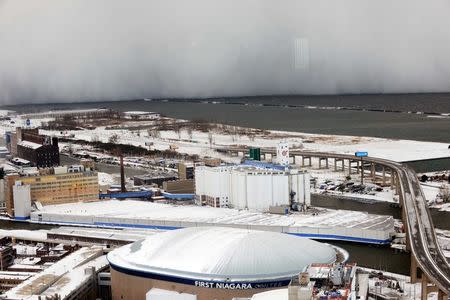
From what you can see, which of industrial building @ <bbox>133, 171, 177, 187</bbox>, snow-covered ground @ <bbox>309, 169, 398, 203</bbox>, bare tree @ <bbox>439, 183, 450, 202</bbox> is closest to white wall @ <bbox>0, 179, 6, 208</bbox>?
industrial building @ <bbox>133, 171, 177, 187</bbox>

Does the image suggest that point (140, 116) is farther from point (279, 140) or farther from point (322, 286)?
point (322, 286)

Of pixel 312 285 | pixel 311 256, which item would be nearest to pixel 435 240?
pixel 311 256

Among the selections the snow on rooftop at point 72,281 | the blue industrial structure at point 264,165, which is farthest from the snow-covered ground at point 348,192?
the snow on rooftop at point 72,281

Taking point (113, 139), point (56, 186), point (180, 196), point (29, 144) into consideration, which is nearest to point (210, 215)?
point (180, 196)

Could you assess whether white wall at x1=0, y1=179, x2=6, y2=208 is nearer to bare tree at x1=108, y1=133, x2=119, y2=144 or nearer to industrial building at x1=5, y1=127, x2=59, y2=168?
industrial building at x1=5, y1=127, x2=59, y2=168

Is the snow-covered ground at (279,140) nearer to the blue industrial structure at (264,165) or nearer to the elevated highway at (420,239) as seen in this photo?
the elevated highway at (420,239)

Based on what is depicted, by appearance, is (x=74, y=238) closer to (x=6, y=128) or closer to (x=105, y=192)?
(x=105, y=192)
